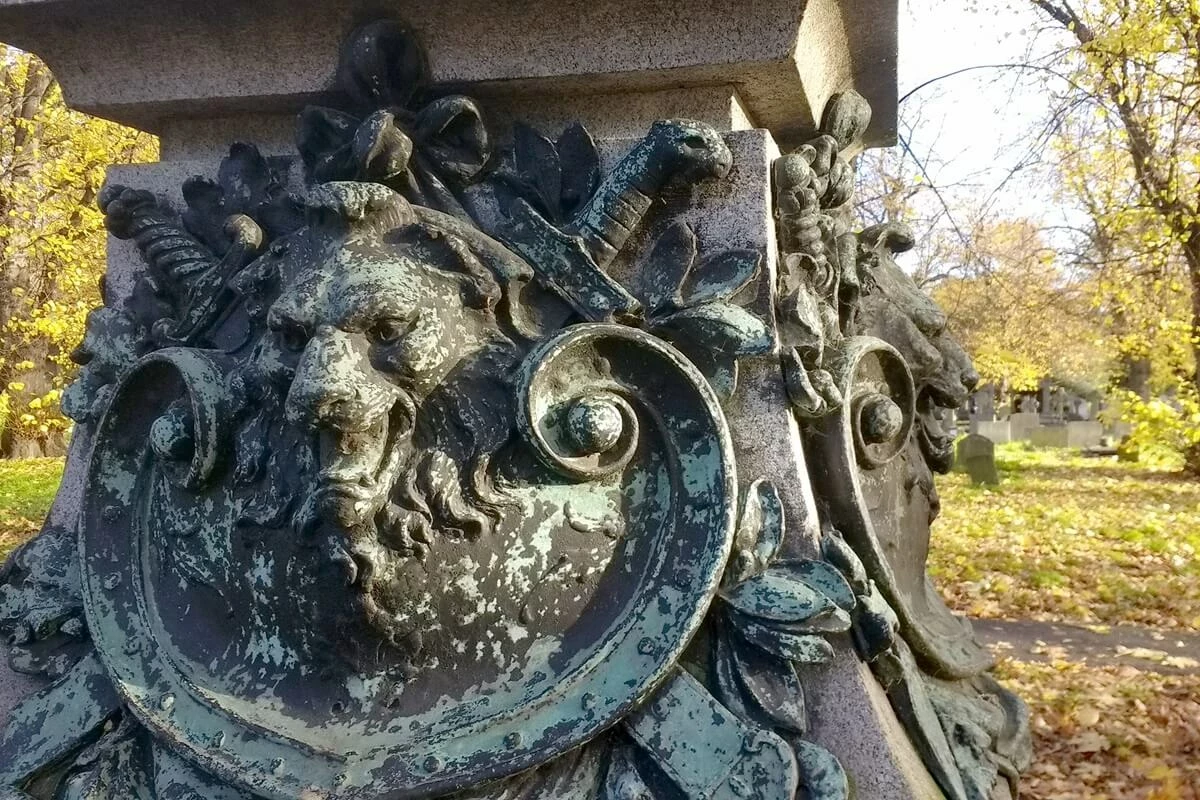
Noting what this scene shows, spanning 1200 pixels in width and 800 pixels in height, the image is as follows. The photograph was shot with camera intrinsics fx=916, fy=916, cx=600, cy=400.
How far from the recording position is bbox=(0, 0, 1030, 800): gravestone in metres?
1.68

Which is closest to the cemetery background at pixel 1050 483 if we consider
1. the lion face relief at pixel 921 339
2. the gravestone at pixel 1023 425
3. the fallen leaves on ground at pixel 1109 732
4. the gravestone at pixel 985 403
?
the fallen leaves on ground at pixel 1109 732

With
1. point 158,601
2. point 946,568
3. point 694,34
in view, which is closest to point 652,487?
point 694,34

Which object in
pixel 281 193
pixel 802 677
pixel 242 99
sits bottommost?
pixel 802 677

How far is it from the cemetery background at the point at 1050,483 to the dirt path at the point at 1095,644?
0.07ft

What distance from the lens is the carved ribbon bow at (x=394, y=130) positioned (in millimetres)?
1894

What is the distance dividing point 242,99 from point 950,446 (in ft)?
6.96

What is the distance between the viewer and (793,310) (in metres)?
1.95

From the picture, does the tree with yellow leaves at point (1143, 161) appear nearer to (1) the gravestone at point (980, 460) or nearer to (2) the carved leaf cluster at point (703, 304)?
(1) the gravestone at point (980, 460)

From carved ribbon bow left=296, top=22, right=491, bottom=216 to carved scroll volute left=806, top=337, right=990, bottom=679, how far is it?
3.17 feet

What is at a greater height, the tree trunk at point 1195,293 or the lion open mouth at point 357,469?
the tree trunk at point 1195,293

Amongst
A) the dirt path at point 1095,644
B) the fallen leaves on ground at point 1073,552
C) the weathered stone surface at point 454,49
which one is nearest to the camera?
the weathered stone surface at point 454,49

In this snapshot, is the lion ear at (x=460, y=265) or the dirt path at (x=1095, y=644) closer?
the lion ear at (x=460, y=265)

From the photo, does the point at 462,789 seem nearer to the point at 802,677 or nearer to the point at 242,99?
the point at 802,677

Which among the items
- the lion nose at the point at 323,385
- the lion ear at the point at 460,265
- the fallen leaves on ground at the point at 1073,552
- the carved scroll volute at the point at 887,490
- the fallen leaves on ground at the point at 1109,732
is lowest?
the fallen leaves on ground at the point at 1109,732
